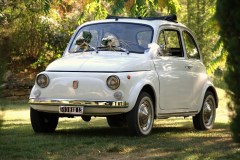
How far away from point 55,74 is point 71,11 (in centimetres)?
1804

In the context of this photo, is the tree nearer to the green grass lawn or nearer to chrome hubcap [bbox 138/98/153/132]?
the green grass lawn

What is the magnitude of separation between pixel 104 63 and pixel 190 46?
299cm

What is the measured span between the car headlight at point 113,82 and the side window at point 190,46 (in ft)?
9.26

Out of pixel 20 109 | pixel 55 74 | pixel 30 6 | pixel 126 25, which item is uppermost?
pixel 30 6

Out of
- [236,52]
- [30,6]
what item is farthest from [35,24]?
[236,52]

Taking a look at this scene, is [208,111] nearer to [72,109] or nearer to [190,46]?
[190,46]

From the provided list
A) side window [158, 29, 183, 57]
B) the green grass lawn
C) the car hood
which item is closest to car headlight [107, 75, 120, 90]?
the car hood

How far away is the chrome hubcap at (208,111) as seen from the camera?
1187cm

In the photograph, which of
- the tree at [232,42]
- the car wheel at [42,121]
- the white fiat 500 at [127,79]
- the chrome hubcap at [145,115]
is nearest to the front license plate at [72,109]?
the white fiat 500 at [127,79]

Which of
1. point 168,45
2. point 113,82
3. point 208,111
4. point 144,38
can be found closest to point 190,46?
point 168,45

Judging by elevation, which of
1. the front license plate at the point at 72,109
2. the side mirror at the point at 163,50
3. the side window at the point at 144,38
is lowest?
the front license plate at the point at 72,109

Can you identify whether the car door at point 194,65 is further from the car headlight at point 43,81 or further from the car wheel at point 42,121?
the car headlight at point 43,81

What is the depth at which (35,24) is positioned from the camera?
24.5 metres

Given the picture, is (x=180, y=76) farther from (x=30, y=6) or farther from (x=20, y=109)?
(x=30, y=6)
